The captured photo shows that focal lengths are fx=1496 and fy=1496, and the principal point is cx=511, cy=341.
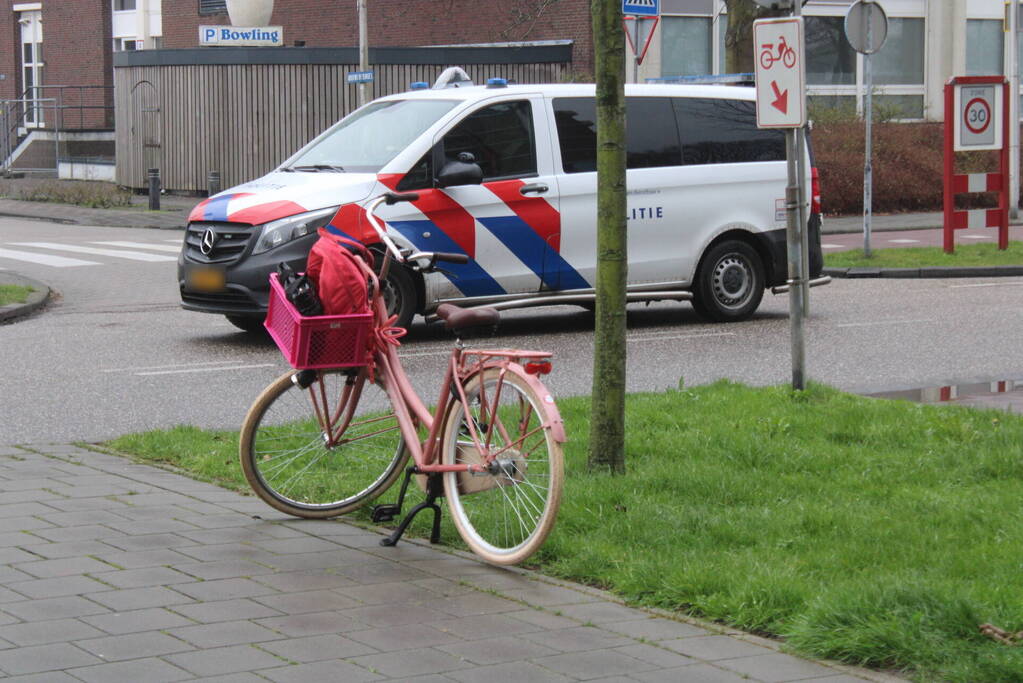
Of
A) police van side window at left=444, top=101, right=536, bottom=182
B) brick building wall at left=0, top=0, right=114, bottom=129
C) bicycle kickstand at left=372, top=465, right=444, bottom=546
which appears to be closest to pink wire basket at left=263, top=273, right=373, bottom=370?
bicycle kickstand at left=372, top=465, right=444, bottom=546

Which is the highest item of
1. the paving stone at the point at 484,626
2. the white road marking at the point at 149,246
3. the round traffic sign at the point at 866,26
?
the round traffic sign at the point at 866,26

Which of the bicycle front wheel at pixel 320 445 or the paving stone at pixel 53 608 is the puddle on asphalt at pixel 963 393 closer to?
the bicycle front wheel at pixel 320 445

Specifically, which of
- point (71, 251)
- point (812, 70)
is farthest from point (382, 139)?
point (812, 70)

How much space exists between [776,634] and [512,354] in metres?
1.47

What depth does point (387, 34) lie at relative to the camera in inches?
1423

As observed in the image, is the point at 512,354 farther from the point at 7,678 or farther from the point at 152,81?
the point at 152,81

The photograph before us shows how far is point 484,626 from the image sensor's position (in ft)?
15.3

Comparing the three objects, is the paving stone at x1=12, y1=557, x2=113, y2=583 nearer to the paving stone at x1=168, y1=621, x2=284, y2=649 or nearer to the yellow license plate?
the paving stone at x1=168, y1=621, x2=284, y2=649

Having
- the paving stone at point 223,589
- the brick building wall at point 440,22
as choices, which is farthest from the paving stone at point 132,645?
the brick building wall at point 440,22

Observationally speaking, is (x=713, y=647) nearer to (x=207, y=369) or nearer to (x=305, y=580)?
(x=305, y=580)

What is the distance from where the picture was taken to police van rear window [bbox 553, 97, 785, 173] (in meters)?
12.3

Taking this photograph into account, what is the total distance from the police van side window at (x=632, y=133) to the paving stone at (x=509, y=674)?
8.32m

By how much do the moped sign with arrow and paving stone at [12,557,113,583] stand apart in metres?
4.75

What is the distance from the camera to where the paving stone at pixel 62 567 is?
17.1 feet
